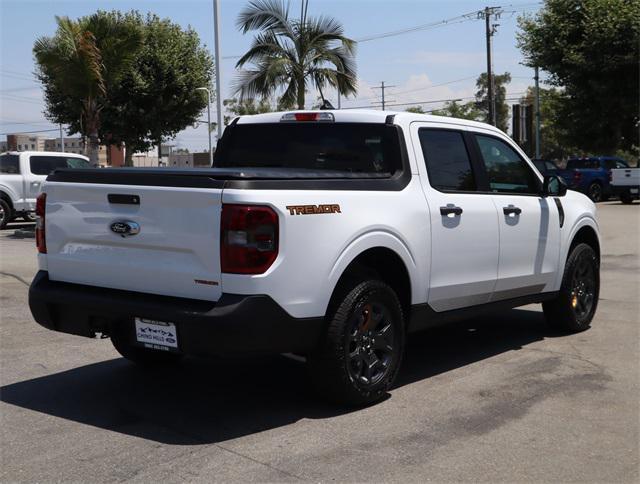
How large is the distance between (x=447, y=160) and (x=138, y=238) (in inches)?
97.2

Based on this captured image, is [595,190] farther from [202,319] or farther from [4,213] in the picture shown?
[202,319]

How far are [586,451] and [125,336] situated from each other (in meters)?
2.76

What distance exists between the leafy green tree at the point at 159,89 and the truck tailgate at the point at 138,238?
27350 mm

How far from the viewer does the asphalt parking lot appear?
13.2 feet

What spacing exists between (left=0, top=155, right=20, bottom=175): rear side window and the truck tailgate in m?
16.0

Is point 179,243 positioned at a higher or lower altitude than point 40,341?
higher

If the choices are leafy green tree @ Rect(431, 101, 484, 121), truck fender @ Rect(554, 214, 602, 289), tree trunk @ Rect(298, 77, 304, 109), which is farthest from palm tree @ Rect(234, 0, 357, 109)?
leafy green tree @ Rect(431, 101, 484, 121)

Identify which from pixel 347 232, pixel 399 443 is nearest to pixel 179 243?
pixel 347 232

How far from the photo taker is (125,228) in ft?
15.4

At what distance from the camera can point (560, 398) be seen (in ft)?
17.3

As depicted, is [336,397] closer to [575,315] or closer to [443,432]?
[443,432]

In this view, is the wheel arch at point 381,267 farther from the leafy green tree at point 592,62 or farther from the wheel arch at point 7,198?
the leafy green tree at point 592,62

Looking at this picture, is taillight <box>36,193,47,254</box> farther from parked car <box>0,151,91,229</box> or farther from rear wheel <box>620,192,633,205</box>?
rear wheel <box>620,192,633,205</box>

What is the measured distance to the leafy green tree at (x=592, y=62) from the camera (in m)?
29.8
